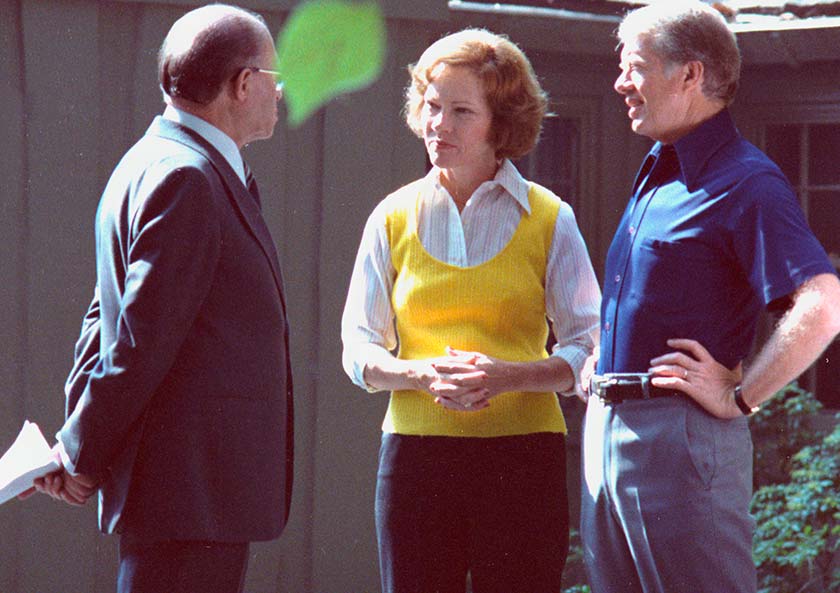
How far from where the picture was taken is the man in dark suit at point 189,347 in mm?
2467

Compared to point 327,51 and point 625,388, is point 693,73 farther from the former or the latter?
point 327,51

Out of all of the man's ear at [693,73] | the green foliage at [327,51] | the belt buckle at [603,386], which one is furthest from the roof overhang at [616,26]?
the green foliage at [327,51]

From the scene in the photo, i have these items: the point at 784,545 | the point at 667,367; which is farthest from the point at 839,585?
the point at 667,367

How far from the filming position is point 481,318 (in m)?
3.17

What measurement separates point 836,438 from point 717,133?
389 centimetres

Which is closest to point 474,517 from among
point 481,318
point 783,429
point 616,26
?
point 481,318

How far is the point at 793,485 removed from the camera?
20.7 feet

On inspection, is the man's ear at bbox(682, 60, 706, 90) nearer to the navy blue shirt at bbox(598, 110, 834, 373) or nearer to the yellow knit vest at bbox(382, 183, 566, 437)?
the navy blue shirt at bbox(598, 110, 834, 373)

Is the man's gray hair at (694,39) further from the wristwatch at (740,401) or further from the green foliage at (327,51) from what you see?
the green foliage at (327,51)

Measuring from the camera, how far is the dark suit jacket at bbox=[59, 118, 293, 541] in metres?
2.46

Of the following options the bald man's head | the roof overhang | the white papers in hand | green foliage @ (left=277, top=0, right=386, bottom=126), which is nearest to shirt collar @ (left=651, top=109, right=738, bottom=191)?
the bald man's head

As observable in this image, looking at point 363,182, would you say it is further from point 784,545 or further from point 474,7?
point 784,545

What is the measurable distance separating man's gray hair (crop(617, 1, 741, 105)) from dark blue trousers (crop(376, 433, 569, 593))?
3.35 feet

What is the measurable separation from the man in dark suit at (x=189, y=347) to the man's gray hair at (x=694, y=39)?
0.86 m
